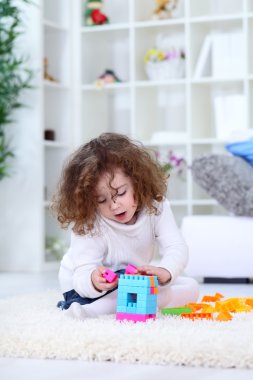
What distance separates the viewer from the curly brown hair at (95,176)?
1930 millimetres

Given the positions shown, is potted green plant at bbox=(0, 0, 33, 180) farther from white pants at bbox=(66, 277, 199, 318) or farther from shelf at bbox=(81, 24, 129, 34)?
white pants at bbox=(66, 277, 199, 318)

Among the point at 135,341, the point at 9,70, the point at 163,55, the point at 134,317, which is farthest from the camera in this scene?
the point at 163,55

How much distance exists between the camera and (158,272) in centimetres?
193

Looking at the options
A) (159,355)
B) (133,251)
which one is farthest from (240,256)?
(159,355)

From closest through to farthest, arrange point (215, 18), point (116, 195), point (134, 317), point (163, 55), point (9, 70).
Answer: point (134, 317) < point (116, 195) < point (9, 70) < point (215, 18) < point (163, 55)

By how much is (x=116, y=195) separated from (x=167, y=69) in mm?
2774

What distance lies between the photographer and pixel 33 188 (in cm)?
429

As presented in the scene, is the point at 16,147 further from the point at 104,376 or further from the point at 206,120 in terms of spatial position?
the point at 104,376

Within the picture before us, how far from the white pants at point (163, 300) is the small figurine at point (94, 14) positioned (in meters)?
2.83

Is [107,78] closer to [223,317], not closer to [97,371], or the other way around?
[223,317]

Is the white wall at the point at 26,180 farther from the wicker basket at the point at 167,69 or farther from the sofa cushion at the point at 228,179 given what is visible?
the sofa cushion at the point at 228,179

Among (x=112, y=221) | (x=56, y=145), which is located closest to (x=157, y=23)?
(x=56, y=145)

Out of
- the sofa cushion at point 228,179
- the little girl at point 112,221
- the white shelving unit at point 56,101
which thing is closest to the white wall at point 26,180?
the white shelving unit at point 56,101

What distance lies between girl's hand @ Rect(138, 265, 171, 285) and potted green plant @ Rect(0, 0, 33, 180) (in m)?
2.24
